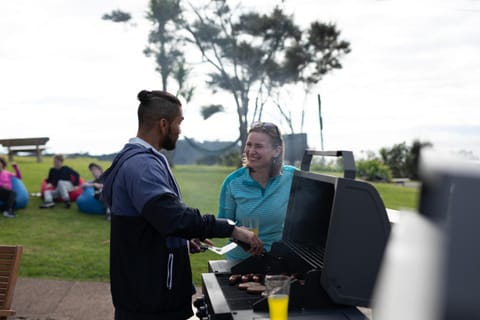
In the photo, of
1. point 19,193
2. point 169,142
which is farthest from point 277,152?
point 19,193

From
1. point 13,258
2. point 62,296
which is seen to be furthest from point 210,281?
point 62,296

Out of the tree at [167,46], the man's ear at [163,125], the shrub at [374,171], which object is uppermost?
the tree at [167,46]

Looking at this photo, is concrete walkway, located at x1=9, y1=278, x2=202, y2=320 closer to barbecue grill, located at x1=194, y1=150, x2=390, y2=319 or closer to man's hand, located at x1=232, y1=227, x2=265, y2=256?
man's hand, located at x1=232, y1=227, x2=265, y2=256

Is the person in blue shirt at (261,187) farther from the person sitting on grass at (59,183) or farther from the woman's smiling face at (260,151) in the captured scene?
the person sitting on grass at (59,183)

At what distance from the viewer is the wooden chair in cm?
348

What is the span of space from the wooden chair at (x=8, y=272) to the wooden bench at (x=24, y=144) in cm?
1343

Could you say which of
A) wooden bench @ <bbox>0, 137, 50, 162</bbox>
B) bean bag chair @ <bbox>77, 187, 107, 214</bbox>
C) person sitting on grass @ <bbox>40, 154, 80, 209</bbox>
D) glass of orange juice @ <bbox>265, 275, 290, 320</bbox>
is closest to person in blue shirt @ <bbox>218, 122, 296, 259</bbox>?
glass of orange juice @ <bbox>265, 275, 290, 320</bbox>

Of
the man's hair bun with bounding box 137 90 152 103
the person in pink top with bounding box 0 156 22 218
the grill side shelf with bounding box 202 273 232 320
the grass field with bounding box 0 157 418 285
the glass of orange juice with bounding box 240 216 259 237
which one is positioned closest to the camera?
the grill side shelf with bounding box 202 273 232 320

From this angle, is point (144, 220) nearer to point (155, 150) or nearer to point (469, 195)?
point (155, 150)

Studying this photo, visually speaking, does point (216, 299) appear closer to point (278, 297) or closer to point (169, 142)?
point (278, 297)

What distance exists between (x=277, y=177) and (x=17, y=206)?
31.9 ft

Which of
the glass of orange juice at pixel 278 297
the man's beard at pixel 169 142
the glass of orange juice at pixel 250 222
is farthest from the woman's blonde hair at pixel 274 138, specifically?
the glass of orange juice at pixel 278 297

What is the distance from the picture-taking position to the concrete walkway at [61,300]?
508 cm

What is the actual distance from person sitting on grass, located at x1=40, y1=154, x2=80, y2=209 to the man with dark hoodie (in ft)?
32.6
